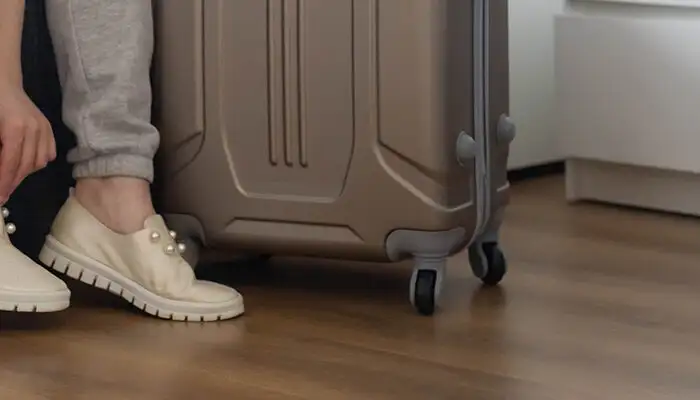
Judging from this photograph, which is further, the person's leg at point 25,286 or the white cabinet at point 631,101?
the white cabinet at point 631,101

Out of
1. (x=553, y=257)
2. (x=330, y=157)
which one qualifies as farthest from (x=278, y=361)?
(x=553, y=257)

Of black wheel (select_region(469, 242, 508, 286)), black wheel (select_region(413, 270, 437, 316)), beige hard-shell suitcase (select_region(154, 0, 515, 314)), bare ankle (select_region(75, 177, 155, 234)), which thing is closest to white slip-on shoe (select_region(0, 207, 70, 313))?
bare ankle (select_region(75, 177, 155, 234))

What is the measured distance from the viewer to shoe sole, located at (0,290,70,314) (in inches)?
46.3

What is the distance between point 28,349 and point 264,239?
282 mm

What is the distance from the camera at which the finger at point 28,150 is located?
47.3 inches

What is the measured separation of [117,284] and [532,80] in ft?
3.40

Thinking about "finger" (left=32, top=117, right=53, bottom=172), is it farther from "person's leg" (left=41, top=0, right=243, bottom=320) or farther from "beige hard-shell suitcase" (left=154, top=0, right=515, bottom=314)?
"beige hard-shell suitcase" (left=154, top=0, right=515, bottom=314)

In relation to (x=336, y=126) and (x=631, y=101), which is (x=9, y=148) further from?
(x=631, y=101)

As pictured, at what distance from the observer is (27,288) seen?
118 centimetres

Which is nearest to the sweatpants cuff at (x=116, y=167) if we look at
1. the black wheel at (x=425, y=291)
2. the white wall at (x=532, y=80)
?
the black wheel at (x=425, y=291)

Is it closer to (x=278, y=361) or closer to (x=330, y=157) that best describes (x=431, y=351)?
(x=278, y=361)

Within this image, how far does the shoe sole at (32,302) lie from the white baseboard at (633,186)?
950 millimetres

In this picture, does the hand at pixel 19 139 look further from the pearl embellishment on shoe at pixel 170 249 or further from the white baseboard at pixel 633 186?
the white baseboard at pixel 633 186

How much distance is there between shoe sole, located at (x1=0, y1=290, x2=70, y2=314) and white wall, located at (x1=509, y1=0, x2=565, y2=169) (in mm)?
1048
